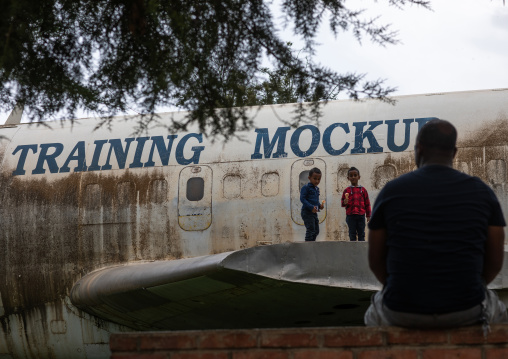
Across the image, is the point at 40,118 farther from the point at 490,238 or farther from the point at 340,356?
the point at 490,238

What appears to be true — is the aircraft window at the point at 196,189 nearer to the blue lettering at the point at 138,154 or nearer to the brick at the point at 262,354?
the blue lettering at the point at 138,154

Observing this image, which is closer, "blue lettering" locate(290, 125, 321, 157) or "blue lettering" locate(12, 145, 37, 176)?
"blue lettering" locate(290, 125, 321, 157)

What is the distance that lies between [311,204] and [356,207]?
59 cm

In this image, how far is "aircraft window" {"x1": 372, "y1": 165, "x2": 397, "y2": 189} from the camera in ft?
33.3

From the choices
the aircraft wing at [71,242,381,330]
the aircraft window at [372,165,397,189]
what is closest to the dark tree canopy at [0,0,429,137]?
the aircraft wing at [71,242,381,330]

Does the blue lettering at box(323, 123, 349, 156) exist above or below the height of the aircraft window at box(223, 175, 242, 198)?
above

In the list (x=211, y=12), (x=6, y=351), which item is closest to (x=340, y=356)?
(x=211, y=12)

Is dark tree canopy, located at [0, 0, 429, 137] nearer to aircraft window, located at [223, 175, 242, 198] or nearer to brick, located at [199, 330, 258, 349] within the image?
brick, located at [199, 330, 258, 349]

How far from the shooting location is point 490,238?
4.15 m

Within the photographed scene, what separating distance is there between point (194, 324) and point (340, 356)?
681cm

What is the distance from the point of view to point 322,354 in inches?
159

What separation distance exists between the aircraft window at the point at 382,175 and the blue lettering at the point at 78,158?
14.8ft

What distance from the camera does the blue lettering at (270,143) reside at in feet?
35.1

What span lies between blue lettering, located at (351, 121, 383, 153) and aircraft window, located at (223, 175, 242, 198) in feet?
5.57
